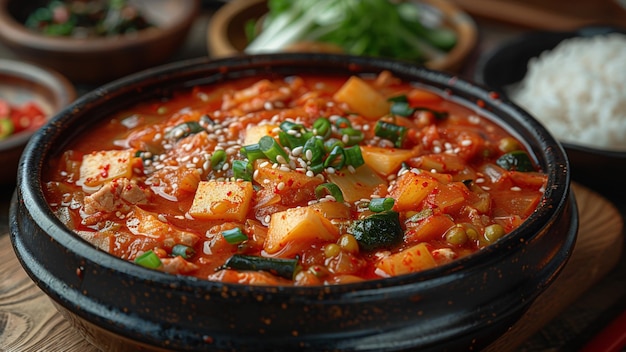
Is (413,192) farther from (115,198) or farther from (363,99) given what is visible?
(115,198)

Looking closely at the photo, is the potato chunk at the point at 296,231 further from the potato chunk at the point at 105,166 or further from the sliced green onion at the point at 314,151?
the potato chunk at the point at 105,166

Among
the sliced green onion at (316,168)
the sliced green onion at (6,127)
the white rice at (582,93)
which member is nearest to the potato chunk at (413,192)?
the sliced green onion at (316,168)

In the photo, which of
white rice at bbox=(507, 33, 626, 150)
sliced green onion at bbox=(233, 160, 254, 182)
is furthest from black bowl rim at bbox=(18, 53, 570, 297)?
white rice at bbox=(507, 33, 626, 150)

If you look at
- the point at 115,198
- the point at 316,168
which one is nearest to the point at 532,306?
the point at 316,168

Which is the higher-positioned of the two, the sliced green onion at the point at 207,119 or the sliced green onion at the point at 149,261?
the sliced green onion at the point at 149,261

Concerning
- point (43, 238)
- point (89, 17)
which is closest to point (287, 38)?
point (89, 17)

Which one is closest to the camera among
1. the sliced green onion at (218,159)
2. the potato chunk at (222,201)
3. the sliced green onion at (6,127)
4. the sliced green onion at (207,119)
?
the potato chunk at (222,201)
